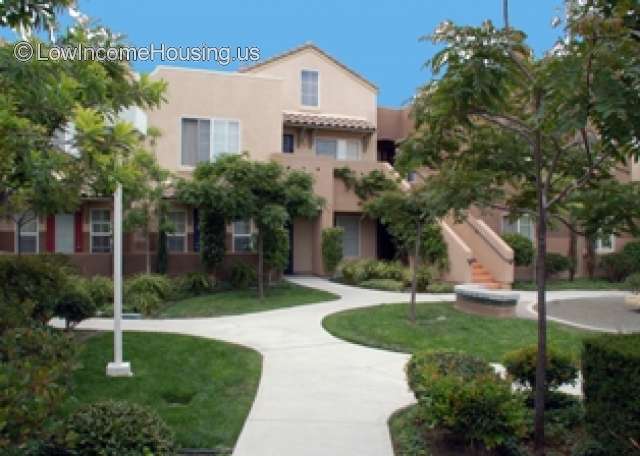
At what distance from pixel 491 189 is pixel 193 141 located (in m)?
17.1

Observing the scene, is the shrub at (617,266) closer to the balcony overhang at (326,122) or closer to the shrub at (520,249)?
the shrub at (520,249)

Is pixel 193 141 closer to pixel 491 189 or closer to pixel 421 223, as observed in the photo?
pixel 421 223

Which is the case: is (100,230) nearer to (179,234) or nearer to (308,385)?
(179,234)

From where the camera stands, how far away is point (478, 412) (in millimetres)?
5418

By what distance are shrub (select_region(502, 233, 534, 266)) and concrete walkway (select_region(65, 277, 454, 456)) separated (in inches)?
425

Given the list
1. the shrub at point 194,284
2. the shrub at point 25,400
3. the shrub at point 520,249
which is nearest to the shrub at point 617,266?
the shrub at point 520,249

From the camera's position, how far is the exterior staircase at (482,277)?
66.1 feet

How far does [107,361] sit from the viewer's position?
30.5ft

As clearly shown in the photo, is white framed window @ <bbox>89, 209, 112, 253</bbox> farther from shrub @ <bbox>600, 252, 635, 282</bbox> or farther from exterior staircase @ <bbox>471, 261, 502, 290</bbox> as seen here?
shrub @ <bbox>600, 252, 635, 282</bbox>

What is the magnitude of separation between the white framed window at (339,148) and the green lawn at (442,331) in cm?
1253

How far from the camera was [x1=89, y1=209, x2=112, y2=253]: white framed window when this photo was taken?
2095 centimetres

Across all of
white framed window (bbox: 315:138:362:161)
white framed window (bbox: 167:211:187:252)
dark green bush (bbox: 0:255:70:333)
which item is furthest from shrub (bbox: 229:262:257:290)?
dark green bush (bbox: 0:255:70:333)

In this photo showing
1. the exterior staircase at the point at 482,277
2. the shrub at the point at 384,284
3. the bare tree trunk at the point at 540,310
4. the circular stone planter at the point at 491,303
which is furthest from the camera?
the exterior staircase at the point at 482,277

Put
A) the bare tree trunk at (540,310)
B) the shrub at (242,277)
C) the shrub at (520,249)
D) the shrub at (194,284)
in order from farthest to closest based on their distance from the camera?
the shrub at (520,249) → the shrub at (242,277) → the shrub at (194,284) → the bare tree trunk at (540,310)
